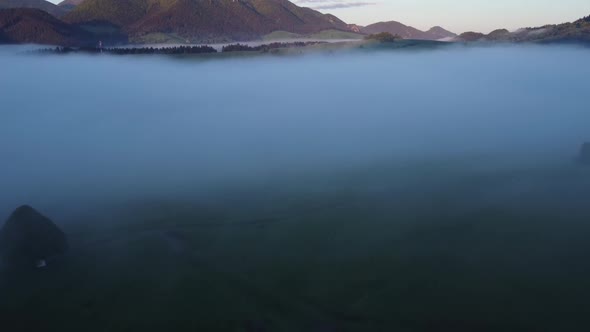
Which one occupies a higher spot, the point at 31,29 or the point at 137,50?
the point at 31,29

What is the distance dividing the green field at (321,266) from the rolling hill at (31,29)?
146119mm

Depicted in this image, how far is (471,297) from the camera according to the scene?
16344mm

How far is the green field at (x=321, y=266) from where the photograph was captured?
15.4m

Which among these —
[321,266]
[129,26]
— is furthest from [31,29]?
[321,266]

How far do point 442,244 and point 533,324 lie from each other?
6.31 meters

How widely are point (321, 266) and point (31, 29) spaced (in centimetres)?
16426

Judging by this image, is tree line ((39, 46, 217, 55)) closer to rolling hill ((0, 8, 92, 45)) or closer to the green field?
rolling hill ((0, 8, 92, 45))

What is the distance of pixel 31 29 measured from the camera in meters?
148

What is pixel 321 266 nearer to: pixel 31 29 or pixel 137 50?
pixel 137 50

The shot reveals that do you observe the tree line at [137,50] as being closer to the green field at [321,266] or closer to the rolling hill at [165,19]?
the rolling hill at [165,19]

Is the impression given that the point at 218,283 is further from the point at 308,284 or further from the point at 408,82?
the point at 408,82

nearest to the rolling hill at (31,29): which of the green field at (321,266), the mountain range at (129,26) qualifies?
the mountain range at (129,26)

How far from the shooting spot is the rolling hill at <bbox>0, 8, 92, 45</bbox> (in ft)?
483

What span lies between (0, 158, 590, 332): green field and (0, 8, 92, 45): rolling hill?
479 feet
